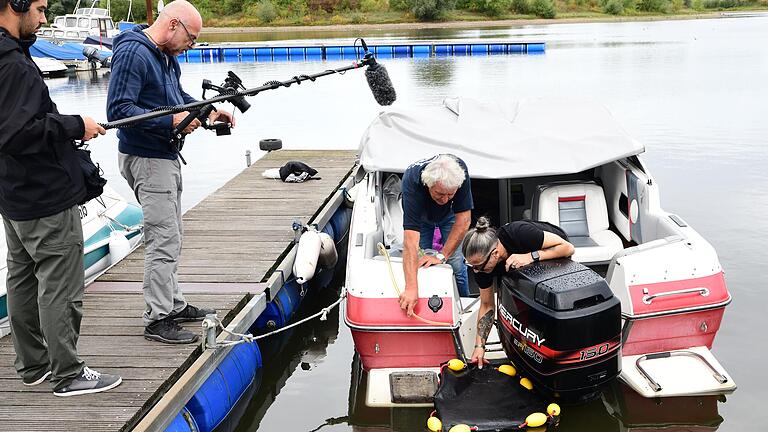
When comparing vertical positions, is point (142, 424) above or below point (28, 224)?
below

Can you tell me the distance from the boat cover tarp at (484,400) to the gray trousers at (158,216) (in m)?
1.53

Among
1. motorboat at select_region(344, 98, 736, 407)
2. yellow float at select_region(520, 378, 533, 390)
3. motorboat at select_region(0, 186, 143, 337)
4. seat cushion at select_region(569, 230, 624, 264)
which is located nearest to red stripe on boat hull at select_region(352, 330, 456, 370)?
motorboat at select_region(344, 98, 736, 407)

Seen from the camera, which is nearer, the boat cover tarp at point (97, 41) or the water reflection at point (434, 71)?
the water reflection at point (434, 71)

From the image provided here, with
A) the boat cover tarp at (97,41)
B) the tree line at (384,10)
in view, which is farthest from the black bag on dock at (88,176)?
the tree line at (384,10)

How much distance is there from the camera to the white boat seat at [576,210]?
4.89m

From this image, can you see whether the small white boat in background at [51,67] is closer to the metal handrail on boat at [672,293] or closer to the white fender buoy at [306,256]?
the white fender buoy at [306,256]

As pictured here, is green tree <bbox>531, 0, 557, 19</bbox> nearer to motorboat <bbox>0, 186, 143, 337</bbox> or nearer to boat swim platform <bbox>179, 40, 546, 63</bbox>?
boat swim platform <bbox>179, 40, 546, 63</bbox>

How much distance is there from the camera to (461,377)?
3834mm

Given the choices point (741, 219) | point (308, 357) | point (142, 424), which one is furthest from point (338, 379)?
point (741, 219)

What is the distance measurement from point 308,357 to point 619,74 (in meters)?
17.5

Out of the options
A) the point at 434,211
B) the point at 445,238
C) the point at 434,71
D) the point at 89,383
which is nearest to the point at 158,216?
the point at 89,383

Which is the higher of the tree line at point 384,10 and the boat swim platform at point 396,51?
the tree line at point 384,10

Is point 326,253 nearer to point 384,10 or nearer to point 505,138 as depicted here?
point 505,138

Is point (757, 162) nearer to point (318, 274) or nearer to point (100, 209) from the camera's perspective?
point (318, 274)
